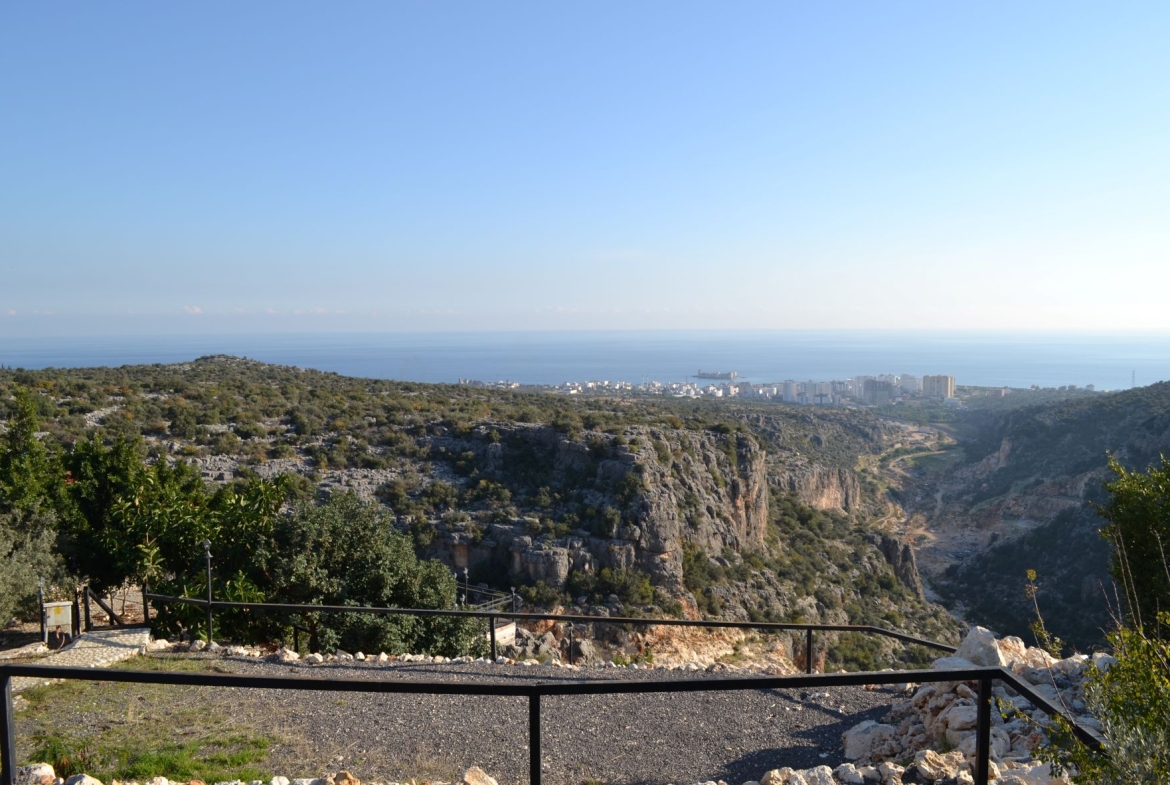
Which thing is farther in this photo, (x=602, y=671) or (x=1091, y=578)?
(x=1091, y=578)

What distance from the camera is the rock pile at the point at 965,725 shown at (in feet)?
11.5

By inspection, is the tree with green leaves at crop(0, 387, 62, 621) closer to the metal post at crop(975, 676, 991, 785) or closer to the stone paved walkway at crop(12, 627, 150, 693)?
the stone paved walkway at crop(12, 627, 150, 693)

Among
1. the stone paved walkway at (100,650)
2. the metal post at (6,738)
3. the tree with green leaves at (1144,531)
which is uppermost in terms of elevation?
the metal post at (6,738)

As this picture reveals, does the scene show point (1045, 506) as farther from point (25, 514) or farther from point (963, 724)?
point (25, 514)

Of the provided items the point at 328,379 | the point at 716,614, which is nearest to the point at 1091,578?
the point at 716,614

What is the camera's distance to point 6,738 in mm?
2383

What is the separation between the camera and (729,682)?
2.26 meters

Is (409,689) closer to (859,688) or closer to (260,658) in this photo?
(859,688)

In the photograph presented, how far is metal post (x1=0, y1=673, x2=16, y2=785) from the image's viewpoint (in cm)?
237

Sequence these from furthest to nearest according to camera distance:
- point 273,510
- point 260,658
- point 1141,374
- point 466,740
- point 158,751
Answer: point 1141,374, point 273,510, point 260,658, point 466,740, point 158,751

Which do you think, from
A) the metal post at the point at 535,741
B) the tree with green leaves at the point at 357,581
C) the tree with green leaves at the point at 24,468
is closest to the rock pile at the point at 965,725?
the metal post at the point at 535,741

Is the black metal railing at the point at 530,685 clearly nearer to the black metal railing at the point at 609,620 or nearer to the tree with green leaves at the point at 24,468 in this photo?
the black metal railing at the point at 609,620

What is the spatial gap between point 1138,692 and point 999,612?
28367 millimetres

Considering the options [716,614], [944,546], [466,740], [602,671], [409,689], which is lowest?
[944,546]
